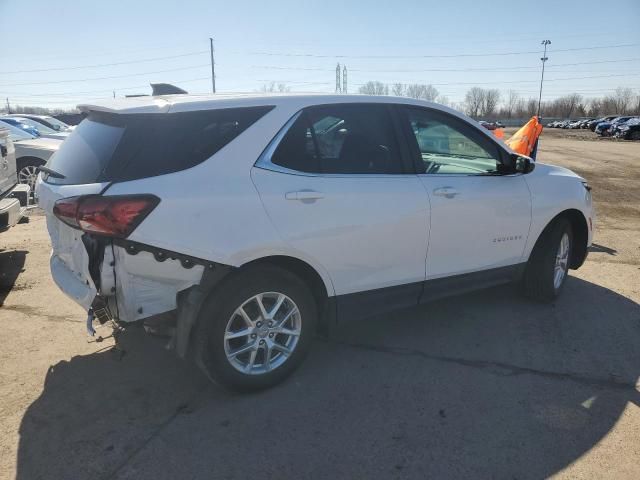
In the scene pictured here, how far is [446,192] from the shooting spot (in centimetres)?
377

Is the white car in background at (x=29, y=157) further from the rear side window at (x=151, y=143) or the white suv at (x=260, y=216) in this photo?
the rear side window at (x=151, y=143)

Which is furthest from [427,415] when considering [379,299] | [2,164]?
[2,164]

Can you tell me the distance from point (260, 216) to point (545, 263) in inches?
115

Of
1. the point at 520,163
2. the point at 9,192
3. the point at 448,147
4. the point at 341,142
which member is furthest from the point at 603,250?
the point at 9,192

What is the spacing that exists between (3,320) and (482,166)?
13.8ft

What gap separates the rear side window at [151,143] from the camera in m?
2.84

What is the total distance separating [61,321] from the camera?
14.2 feet

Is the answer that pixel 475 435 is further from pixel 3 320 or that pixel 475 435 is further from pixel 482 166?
pixel 3 320

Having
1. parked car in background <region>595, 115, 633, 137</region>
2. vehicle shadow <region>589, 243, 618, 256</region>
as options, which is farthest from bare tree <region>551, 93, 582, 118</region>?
vehicle shadow <region>589, 243, 618, 256</region>

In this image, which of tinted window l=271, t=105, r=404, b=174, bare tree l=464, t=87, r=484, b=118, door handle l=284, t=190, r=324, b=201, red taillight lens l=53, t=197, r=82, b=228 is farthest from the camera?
bare tree l=464, t=87, r=484, b=118

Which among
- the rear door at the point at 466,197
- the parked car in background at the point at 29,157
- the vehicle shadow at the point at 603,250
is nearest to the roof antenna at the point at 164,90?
the rear door at the point at 466,197

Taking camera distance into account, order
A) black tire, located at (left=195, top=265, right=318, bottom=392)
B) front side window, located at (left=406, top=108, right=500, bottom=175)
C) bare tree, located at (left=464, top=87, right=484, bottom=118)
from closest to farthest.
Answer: black tire, located at (left=195, top=265, right=318, bottom=392) < front side window, located at (left=406, top=108, right=500, bottom=175) < bare tree, located at (left=464, top=87, right=484, bottom=118)

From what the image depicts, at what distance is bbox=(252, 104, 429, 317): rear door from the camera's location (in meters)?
3.12

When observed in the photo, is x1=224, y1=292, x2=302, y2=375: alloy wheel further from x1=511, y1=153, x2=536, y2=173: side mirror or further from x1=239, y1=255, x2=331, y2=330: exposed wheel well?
x1=511, y1=153, x2=536, y2=173: side mirror
